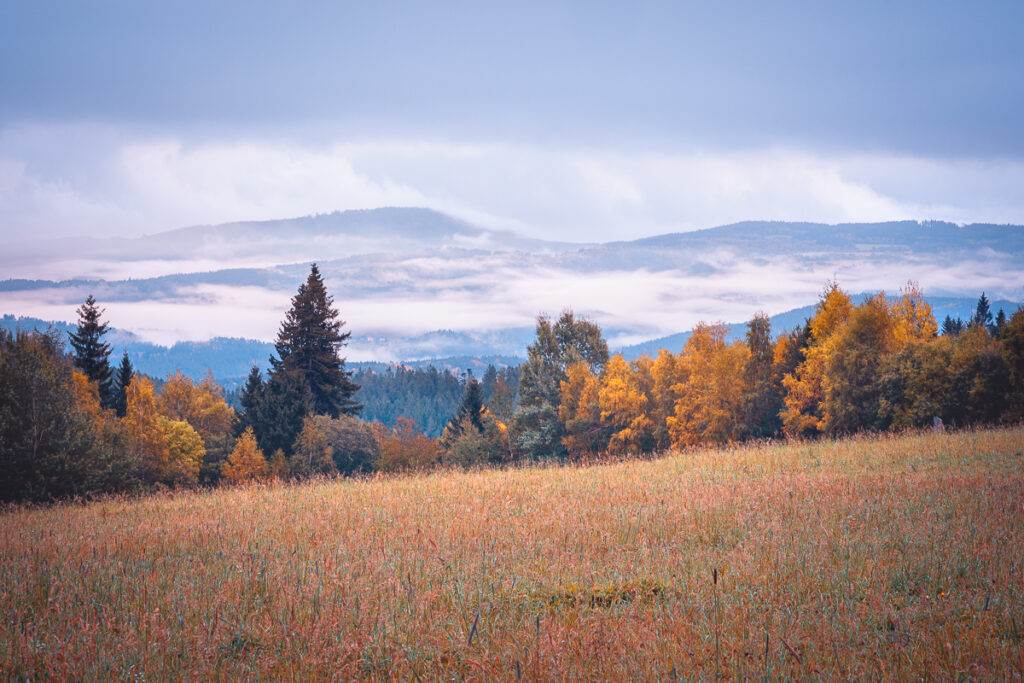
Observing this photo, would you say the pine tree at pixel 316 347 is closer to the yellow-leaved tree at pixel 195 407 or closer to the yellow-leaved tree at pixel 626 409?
the yellow-leaved tree at pixel 195 407

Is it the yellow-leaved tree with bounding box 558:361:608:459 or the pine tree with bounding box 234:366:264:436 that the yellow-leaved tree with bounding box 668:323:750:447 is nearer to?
the yellow-leaved tree with bounding box 558:361:608:459

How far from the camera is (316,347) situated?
233 ft

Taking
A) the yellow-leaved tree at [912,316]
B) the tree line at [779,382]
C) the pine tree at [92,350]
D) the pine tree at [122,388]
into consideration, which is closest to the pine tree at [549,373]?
the tree line at [779,382]

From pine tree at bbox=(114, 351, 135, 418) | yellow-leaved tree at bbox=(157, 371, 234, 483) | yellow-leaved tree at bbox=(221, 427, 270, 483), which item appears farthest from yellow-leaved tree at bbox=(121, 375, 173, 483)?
pine tree at bbox=(114, 351, 135, 418)

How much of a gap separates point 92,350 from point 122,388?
16.7 feet

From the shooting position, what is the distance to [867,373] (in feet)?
142

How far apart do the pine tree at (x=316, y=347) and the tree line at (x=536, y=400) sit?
18 centimetres

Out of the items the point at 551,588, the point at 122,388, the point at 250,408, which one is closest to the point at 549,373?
the point at 250,408

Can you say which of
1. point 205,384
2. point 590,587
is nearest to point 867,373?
point 590,587

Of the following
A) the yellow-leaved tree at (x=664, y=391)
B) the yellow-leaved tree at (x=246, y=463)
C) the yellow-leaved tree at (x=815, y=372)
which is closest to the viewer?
the yellow-leaved tree at (x=815, y=372)

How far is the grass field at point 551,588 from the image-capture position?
19.2 feet

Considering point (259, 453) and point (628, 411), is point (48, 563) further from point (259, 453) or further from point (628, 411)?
point (628, 411)

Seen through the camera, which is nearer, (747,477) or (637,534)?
(637,534)

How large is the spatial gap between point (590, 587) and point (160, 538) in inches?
312
